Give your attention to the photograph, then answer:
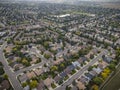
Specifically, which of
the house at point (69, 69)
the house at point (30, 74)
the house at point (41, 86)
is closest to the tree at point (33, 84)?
the house at point (41, 86)

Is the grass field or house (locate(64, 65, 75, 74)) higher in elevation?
house (locate(64, 65, 75, 74))

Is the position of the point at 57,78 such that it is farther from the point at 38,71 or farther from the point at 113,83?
the point at 113,83

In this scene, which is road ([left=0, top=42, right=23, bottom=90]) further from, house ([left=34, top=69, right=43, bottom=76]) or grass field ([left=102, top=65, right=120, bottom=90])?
grass field ([left=102, top=65, right=120, bottom=90])

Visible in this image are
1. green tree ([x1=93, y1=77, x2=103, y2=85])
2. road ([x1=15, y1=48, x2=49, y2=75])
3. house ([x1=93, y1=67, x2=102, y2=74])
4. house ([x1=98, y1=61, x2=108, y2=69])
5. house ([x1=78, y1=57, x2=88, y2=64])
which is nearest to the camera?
green tree ([x1=93, y1=77, x2=103, y2=85])

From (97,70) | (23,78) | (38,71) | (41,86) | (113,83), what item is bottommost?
(113,83)

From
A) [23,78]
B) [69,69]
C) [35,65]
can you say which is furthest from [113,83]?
[23,78]

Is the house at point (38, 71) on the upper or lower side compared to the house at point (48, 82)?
upper

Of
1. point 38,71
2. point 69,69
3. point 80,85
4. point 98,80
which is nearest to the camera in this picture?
point 80,85

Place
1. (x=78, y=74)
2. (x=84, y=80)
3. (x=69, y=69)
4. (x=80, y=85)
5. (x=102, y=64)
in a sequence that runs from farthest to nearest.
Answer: (x=102, y=64), (x=69, y=69), (x=78, y=74), (x=84, y=80), (x=80, y=85)

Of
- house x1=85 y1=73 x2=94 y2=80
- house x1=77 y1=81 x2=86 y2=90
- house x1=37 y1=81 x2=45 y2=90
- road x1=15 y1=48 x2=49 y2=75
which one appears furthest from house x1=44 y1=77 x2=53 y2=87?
house x1=85 y1=73 x2=94 y2=80

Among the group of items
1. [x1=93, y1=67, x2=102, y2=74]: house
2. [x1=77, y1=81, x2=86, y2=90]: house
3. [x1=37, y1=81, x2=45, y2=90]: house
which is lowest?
[x1=77, y1=81, x2=86, y2=90]: house

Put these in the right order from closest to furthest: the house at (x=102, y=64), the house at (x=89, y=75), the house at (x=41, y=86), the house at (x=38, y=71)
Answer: the house at (x=41, y=86), the house at (x=89, y=75), the house at (x=38, y=71), the house at (x=102, y=64)

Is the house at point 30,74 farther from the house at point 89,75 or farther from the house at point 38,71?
the house at point 89,75

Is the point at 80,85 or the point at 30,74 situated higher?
the point at 30,74
